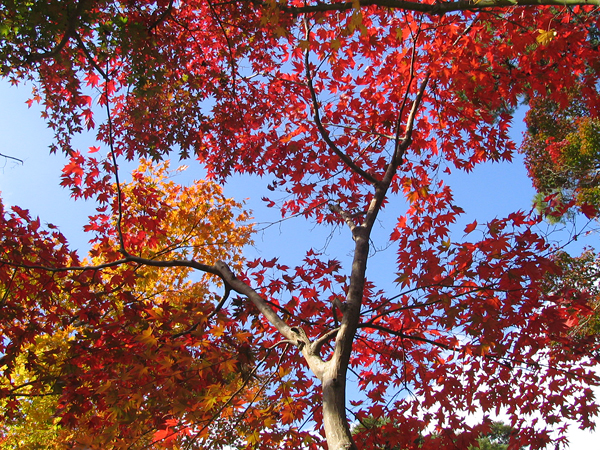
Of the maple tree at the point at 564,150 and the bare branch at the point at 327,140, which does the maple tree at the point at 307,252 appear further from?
the maple tree at the point at 564,150

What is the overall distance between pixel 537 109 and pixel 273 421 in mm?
15301

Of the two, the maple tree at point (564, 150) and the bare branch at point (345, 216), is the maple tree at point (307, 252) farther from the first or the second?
the maple tree at point (564, 150)

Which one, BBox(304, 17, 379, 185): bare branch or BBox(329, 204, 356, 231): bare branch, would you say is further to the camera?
BBox(329, 204, 356, 231): bare branch

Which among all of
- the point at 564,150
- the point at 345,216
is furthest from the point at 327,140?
the point at 564,150

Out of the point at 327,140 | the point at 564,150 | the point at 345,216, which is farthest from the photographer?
the point at 564,150

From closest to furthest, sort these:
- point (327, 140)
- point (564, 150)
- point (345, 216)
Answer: point (327, 140), point (345, 216), point (564, 150)

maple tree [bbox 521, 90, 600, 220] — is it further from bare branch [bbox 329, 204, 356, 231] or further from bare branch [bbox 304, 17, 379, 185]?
bare branch [bbox 304, 17, 379, 185]

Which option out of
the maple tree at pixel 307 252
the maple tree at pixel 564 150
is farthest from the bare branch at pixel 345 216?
the maple tree at pixel 564 150

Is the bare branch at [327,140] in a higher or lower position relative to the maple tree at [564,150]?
lower

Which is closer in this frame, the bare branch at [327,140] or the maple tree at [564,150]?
the bare branch at [327,140]

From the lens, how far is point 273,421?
2869 mm

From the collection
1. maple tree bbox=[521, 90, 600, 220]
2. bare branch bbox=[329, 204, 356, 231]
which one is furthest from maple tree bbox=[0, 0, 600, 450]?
maple tree bbox=[521, 90, 600, 220]

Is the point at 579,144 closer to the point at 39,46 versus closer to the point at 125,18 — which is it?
the point at 125,18

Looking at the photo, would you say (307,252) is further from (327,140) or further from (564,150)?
(564,150)
